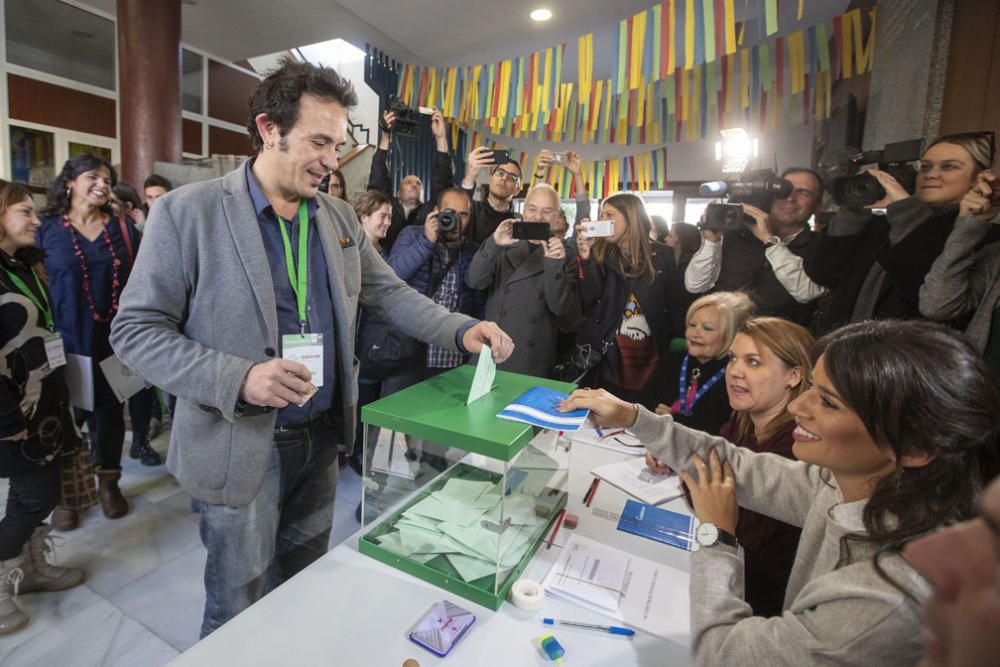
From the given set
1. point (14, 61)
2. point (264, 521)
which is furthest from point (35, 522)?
point (14, 61)

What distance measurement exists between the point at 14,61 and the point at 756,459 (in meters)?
6.77

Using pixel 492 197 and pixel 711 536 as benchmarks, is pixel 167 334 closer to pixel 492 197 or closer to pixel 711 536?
pixel 711 536

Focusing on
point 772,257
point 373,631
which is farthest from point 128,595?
point 772,257

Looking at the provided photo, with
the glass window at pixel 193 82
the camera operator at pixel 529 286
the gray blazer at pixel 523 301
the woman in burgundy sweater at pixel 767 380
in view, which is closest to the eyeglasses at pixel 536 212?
the camera operator at pixel 529 286

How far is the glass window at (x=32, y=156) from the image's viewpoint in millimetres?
4871

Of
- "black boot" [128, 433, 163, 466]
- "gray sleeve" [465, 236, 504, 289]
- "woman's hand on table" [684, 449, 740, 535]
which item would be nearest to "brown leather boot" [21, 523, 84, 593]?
"black boot" [128, 433, 163, 466]

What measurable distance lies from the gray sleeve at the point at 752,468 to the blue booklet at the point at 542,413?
0.21 metres

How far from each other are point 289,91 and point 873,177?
1943 millimetres

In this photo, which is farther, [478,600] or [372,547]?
[372,547]

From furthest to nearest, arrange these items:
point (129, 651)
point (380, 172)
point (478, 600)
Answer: point (380, 172)
point (129, 651)
point (478, 600)

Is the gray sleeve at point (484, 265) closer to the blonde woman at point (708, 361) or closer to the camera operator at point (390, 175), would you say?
the camera operator at point (390, 175)

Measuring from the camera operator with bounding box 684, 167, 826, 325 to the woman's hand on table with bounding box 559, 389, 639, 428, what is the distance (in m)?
1.28

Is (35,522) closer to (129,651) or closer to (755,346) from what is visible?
(129,651)

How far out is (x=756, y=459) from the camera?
1.22m
